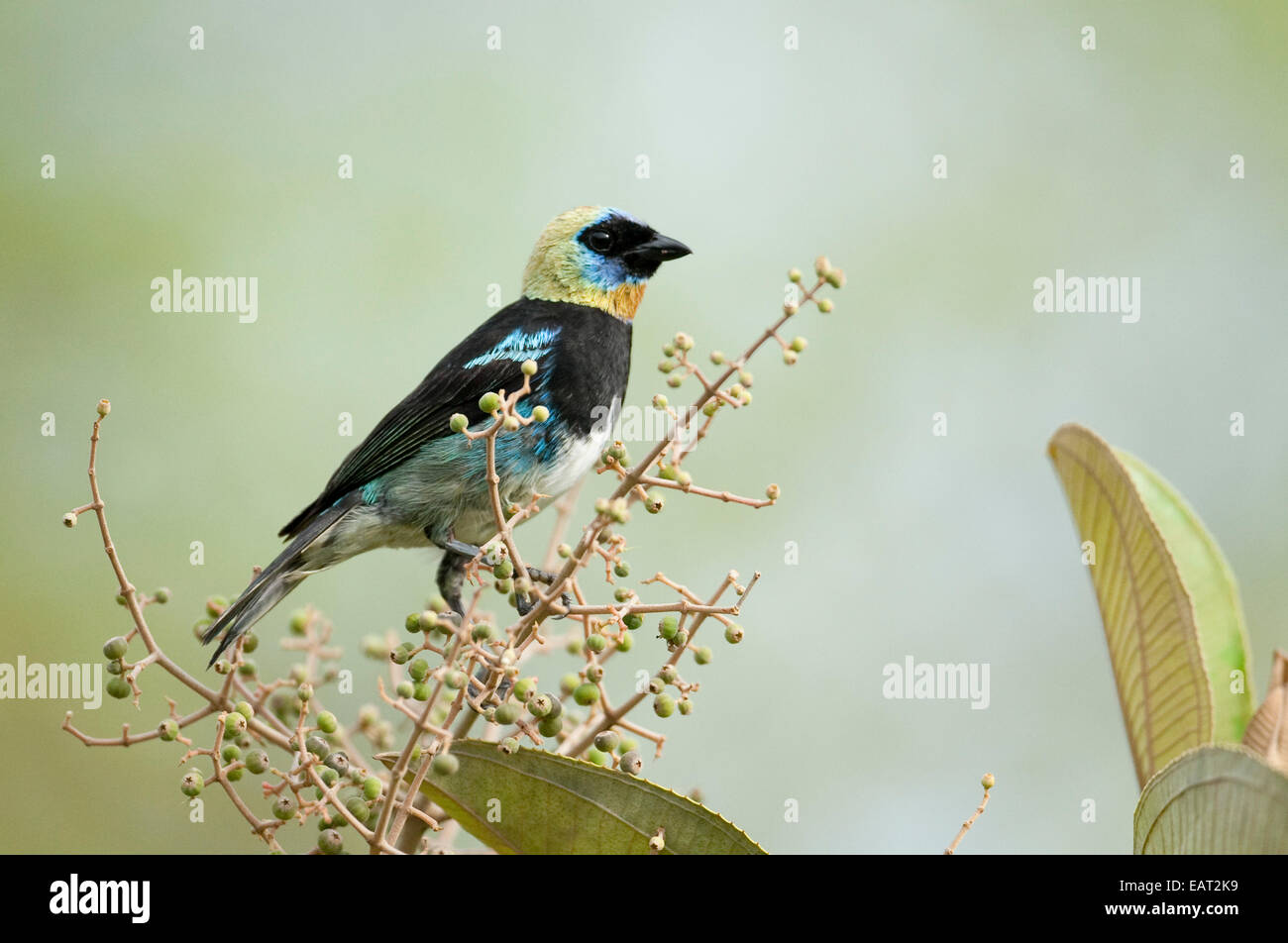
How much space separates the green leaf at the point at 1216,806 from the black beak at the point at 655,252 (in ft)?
7.76

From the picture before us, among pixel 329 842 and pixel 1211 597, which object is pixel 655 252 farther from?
pixel 329 842

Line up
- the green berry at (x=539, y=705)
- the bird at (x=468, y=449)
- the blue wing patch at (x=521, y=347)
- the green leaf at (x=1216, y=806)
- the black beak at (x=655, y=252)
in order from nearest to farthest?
the green leaf at (x=1216, y=806) < the green berry at (x=539, y=705) < the bird at (x=468, y=449) < the blue wing patch at (x=521, y=347) < the black beak at (x=655, y=252)

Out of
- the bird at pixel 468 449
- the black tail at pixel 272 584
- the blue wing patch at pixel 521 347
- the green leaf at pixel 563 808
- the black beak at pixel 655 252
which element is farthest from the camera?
the black beak at pixel 655 252

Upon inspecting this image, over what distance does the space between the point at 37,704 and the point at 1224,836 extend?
→ 534 centimetres

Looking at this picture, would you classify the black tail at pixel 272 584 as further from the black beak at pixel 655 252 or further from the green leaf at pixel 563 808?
the black beak at pixel 655 252

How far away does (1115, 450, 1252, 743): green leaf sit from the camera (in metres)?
1.56

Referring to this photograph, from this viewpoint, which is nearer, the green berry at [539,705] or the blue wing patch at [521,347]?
the green berry at [539,705]

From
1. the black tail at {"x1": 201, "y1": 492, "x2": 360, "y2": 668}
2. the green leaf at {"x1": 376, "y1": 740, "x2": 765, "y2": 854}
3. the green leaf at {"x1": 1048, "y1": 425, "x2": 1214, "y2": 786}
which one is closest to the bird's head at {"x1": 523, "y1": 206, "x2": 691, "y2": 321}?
the black tail at {"x1": 201, "y1": 492, "x2": 360, "y2": 668}

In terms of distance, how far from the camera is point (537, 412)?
1.86 metres

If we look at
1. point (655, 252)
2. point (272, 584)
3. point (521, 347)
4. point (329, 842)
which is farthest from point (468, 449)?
point (329, 842)

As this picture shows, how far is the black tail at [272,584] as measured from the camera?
2.39 metres

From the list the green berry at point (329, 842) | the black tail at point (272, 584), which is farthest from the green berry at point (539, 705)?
the black tail at point (272, 584)
